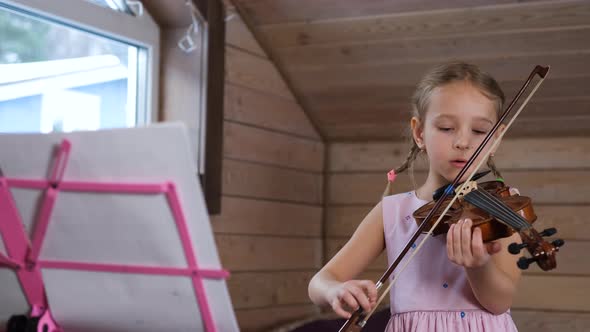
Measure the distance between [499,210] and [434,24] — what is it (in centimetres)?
118

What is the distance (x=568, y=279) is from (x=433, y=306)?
1.28m

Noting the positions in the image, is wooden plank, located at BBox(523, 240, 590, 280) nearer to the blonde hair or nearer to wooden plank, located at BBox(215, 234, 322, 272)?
wooden plank, located at BBox(215, 234, 322, 272)

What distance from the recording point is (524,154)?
2557mm

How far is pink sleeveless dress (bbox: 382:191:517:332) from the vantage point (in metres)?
1.35

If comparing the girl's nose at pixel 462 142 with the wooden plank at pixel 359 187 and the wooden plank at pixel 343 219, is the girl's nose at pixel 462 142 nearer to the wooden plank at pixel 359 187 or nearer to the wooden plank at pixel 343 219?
the wooden plank at pixel 359 187

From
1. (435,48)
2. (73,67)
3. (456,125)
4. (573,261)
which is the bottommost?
(573,261)

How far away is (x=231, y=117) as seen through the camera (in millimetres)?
2354

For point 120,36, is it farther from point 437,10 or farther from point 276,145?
point 437,10

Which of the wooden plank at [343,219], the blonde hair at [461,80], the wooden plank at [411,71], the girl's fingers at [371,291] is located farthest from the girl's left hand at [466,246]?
the wooden plank at [343,219]

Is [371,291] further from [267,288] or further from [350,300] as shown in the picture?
[267,288]

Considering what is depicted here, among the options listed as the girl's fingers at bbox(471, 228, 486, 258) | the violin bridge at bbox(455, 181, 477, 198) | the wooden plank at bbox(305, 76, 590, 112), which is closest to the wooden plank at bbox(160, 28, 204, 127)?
the wooden plank at bbox(305, 76, 590, 112)

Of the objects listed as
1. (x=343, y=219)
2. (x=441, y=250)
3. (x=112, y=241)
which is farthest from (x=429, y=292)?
(x=343, y=219)

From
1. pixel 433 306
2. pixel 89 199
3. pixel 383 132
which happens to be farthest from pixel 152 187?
pixel 383 132

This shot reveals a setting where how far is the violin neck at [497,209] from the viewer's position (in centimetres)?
113
